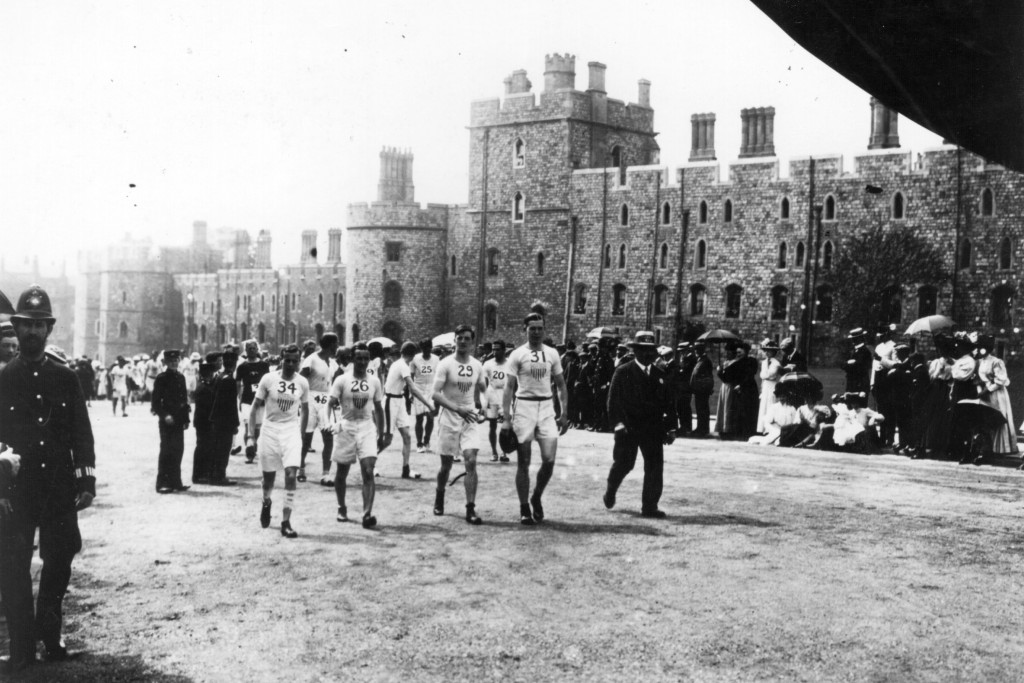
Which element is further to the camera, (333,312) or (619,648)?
(333,312)

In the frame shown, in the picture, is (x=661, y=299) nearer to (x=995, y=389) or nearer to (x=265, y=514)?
(x=995, y=389)

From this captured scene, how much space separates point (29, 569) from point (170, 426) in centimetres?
661

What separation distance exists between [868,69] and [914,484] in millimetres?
9150

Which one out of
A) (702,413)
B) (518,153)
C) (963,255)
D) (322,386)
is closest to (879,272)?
(963,255)

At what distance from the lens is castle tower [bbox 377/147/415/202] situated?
221 ft

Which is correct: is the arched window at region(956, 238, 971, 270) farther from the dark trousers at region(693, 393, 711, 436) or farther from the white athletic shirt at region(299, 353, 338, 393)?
the white athletic shirt at region(299, 353, 338, 393)

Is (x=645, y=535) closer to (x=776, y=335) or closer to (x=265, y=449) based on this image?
(x=265, y=449)

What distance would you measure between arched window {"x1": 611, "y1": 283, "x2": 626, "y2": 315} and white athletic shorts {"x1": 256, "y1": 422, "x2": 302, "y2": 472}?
41.2 metres

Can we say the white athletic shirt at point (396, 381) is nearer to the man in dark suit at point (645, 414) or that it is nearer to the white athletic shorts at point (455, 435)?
the white athletic shorts at point (455, 435)

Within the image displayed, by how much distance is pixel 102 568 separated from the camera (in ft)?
26.7

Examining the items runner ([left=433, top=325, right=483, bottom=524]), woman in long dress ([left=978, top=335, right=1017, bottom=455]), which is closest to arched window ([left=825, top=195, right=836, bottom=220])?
woman in long dress ([left=978, top=335, right=1017, bottom=455])

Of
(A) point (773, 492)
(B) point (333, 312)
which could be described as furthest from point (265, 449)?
(B) point (333, 312)

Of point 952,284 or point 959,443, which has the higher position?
point 952,284

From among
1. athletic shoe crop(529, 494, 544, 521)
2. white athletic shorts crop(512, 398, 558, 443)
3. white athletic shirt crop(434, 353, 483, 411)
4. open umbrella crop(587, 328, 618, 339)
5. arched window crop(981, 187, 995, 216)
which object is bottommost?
athletic shoe crop(529, 494, 544, 521)
